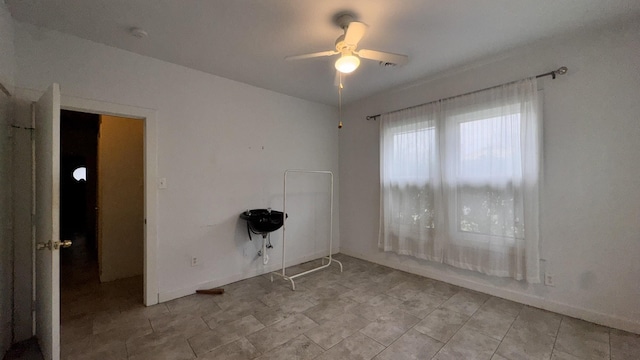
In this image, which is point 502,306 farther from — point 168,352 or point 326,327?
point 168,352

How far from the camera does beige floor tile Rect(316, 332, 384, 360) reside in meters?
1.82

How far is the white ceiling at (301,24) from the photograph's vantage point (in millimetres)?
1864

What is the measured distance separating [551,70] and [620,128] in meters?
0.77

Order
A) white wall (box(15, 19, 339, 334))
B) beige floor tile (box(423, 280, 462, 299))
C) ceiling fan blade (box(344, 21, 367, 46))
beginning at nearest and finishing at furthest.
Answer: ceiling fan blade (box(344, 21, 367, 46))
white wall (box(15, 19, 339, 334))
beige floor tile (box(423, 280, 462, 299))

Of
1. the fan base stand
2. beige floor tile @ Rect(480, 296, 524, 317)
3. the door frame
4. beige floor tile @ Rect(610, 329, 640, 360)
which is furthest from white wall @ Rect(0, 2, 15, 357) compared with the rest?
beige floor tile @ Rect(610, 329, 640, 360)

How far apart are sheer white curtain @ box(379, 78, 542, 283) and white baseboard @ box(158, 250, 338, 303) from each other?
54.2 inches

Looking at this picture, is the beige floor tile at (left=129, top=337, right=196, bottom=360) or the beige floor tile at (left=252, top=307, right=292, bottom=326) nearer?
the beige floor tile at (left=129, top=337, right=196, bottom=360)

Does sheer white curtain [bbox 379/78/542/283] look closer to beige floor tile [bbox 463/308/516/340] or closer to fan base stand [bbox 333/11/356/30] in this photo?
beige floor tile [bbox 463/308/516/340]

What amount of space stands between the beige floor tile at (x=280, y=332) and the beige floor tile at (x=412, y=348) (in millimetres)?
679

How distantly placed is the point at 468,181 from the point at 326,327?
7.37 ft

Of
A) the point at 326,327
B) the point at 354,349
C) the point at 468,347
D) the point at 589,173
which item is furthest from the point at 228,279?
the point at 589,173

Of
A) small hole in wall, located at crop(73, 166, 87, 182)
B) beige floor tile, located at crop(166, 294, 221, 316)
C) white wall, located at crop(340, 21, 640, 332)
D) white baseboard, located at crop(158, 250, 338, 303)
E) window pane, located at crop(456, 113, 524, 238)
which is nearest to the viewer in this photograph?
white wall, located at crop(340, 21, 640, 332)

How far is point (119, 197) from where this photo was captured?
3457 mm

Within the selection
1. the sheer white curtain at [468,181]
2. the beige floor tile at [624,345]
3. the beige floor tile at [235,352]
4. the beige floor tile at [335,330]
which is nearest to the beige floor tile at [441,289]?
the sheer white curtain at [468,181]
